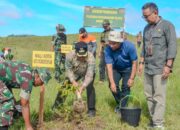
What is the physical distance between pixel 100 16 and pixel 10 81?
1456cm

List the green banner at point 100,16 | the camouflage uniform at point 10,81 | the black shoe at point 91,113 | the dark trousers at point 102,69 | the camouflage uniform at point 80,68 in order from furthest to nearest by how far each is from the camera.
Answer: the green banner at point 100,16, the dark trousers at point 102,69, the black shoe at point 91,113, the camouflage uniform at point 80,68, the camouflage uniform at point 10,81

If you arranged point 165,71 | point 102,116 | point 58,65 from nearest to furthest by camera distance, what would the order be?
1. point 165,71
2. point 102,116
3. point 58,65

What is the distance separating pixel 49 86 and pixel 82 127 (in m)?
5.02

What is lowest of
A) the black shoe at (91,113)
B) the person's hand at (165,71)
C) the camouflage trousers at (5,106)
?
the black shoe at (91,113)

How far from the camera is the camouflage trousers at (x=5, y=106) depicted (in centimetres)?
612

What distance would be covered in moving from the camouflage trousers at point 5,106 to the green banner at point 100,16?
1326 cm

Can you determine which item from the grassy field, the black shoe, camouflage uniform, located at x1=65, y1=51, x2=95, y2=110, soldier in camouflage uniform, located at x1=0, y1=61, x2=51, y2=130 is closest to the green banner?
the grassy field

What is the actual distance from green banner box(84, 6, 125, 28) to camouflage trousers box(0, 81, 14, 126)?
43.5 feet

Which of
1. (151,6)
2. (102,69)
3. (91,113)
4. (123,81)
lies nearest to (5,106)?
(91,113)

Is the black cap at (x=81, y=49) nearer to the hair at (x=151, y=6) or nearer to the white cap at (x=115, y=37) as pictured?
the white cap at (x=115, y=37)

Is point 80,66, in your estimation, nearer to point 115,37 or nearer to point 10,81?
point 115,37

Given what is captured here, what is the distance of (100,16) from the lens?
20500 millimetres

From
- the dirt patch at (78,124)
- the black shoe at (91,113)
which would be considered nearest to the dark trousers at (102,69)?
the black shoe at (91,113)

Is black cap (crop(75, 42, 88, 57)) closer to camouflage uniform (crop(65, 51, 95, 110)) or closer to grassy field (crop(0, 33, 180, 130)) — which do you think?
camouflage uniform (crop(65, 51, 95, 110))
